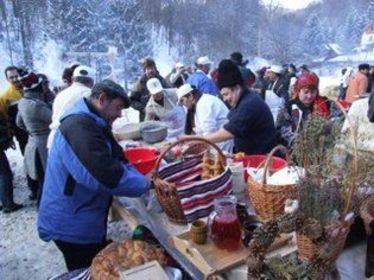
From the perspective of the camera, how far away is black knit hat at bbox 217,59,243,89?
231cm

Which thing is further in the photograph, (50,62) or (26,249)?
(50,62)

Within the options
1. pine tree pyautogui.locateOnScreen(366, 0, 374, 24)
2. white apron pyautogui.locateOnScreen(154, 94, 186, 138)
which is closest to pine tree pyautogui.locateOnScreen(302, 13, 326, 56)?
pine tree pyautogui.locateOnScreen(366, 0, 374, 24)

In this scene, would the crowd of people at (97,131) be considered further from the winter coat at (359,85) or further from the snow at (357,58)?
the snow at (357,58)

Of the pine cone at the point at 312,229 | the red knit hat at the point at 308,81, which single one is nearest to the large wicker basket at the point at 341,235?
the pine cone at the point at 312,229

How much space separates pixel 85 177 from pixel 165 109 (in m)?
2.37

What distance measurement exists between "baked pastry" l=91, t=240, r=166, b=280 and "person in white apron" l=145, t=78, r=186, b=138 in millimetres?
1930

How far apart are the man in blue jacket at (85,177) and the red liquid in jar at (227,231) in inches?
20.0

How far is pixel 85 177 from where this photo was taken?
1606mm

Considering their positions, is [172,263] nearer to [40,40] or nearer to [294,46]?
[40,40]

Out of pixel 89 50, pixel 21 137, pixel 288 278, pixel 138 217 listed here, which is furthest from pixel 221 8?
pixel 288 278

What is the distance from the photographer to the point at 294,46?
11.2 meters

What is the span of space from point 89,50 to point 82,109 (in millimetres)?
6491

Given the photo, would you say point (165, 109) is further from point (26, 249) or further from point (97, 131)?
point (97, 131)

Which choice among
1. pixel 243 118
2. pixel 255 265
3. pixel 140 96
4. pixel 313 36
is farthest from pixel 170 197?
pixel 313 36
